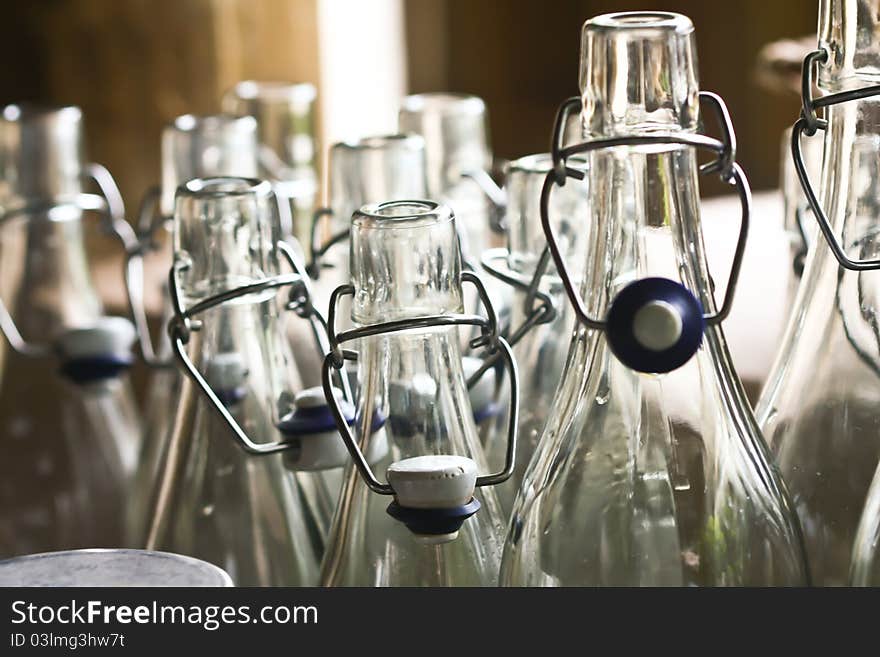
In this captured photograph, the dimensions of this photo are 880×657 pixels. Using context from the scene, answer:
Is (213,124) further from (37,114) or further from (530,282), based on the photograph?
(530,282)

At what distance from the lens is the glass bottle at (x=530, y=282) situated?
425 mm

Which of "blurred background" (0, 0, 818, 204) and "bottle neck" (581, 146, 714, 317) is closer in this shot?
"bottle neck" (581, 146, 714, 317)

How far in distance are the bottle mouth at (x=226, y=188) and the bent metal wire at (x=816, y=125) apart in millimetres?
153

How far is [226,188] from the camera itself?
0.39 m

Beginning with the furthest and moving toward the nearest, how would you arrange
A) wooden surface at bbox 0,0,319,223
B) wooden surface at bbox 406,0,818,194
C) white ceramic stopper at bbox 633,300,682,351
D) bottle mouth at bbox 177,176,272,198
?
wooden surface at bbox 406,0,818,194, wooden surface at bbox 0,0,319,223, bottle mouth at bbox 177,176,272,198, white ceramic stopper at bbox 633,300,682,351

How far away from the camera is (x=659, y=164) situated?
12.3 inches

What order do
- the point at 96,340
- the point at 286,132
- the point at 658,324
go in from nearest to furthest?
the point at 658,324 < the point at 96,340 < the point at 286,132

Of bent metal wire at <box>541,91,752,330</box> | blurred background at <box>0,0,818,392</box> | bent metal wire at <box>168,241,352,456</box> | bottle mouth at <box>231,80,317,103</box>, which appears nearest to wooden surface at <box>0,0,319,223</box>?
blurred background at <box>0,0,818,392</box>

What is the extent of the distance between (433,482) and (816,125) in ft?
0.42

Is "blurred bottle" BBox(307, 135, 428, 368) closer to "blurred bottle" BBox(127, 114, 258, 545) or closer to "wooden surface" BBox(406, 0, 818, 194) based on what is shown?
"blurred bottle" BBox(127, 114, 258, 545)

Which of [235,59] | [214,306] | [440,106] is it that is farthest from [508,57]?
[214,306]

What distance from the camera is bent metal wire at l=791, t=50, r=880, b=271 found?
1.03 ft

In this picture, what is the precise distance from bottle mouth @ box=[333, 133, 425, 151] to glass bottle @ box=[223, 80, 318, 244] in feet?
0.58

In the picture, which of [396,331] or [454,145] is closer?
[396,331]
